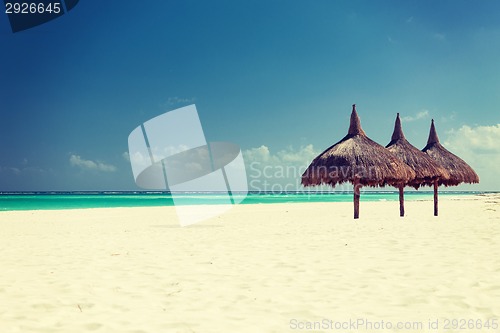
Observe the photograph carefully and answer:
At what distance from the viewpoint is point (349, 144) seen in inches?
562

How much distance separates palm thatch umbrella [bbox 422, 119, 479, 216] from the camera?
17.0 meters

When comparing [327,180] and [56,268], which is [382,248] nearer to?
[56,268]

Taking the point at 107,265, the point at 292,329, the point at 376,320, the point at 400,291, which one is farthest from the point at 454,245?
the point at 107,265

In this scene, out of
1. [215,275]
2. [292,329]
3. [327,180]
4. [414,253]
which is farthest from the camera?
[327,180]

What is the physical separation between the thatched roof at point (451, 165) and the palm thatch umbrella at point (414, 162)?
0.81 metres

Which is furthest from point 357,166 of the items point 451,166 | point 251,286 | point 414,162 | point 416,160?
point 251,286

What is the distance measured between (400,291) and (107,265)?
163 inches

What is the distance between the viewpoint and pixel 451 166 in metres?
17.2

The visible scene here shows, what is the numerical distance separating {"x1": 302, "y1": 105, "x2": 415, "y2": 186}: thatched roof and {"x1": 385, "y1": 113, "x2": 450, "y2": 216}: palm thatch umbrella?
811 millimetres

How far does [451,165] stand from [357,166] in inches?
253

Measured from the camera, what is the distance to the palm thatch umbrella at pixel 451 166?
1698 cm
